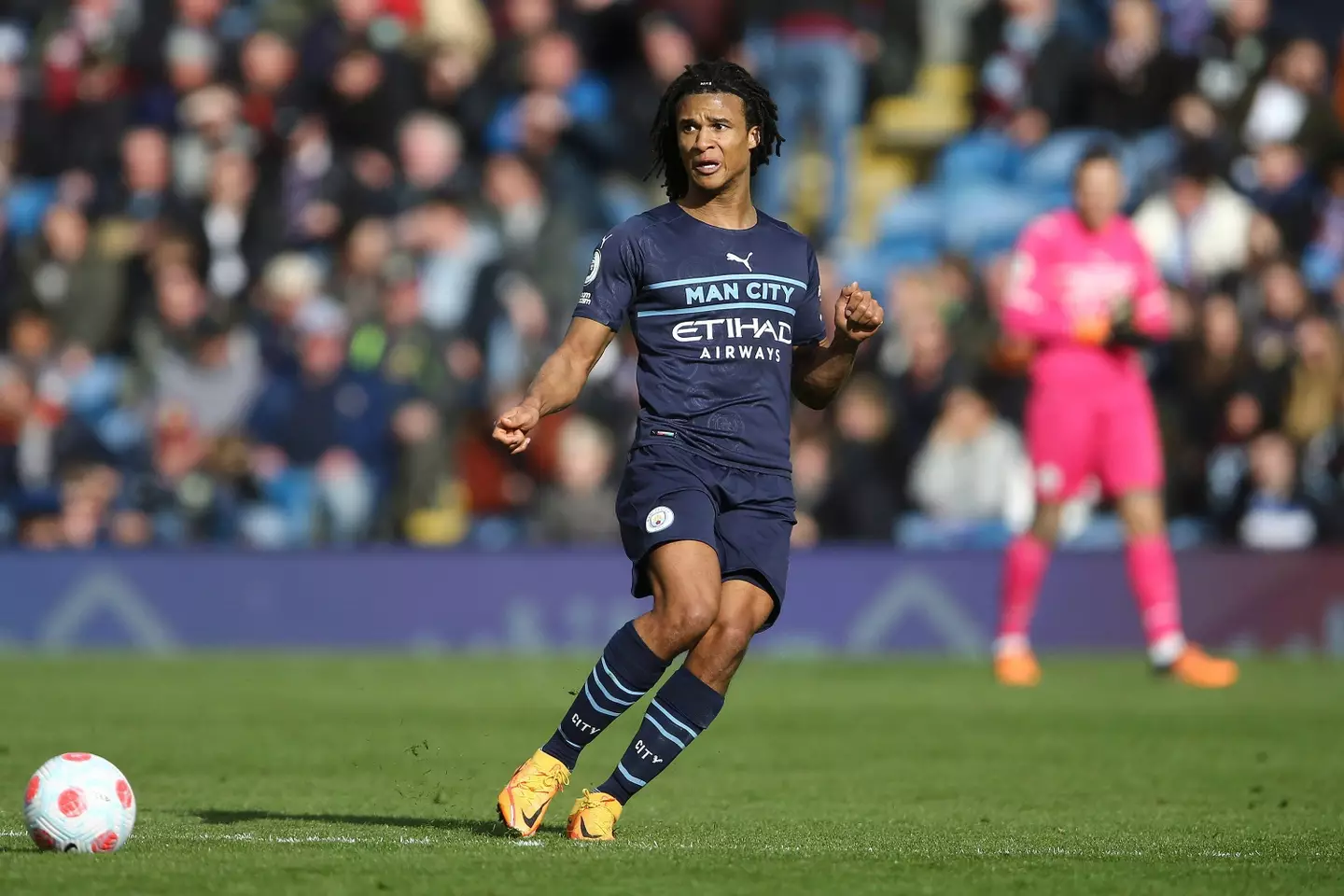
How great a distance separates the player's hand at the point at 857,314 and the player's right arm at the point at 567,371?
2.13ft

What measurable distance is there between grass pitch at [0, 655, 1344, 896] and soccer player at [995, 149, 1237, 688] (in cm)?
43

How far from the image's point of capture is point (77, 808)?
5.71 m

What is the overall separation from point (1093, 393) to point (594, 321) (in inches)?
245

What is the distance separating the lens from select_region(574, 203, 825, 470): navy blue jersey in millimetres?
6316

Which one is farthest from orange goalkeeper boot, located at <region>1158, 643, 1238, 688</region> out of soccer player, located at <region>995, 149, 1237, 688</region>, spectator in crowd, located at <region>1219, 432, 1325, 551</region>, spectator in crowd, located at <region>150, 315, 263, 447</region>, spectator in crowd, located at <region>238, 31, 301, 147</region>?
spectator in crowd, located at <region>238, 31, 301, 147</region>

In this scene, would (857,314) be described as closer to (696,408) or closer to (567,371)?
(696,408)

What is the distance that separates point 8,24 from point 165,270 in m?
4.61

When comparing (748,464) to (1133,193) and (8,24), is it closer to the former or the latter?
(1133,193)


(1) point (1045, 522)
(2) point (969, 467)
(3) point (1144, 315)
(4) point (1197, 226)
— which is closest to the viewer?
(3) point (1144, 315)

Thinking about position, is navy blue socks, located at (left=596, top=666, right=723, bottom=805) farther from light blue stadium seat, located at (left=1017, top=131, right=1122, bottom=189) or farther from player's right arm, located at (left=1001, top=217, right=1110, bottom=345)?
light blue stadium seat, located at (left=1017, top=131, right=1122, bottom=189)

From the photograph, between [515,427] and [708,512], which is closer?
[515,427]

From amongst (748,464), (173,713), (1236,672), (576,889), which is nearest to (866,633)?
(1236,672)

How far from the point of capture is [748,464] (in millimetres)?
6309

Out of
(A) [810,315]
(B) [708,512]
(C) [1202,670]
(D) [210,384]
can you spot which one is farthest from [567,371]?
(D) [210,384]
